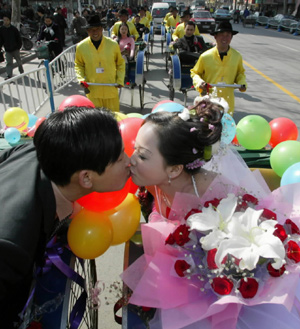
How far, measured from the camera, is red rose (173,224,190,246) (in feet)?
4.28

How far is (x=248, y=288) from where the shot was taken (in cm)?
115

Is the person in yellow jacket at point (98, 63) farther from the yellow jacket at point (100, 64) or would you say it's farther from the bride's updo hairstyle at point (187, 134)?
the bride's updo hairstyle at point (187, 134)

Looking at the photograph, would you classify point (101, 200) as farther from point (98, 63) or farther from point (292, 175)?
point (98, 63)

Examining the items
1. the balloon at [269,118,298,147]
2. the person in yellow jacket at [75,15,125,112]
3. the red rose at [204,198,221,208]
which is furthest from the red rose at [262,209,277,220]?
the person in yellow jacket at [75,15,125,112]

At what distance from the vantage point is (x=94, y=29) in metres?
4.61

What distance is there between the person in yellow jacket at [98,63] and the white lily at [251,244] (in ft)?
12.8

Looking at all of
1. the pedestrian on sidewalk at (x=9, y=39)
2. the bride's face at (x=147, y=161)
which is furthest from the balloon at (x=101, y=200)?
the pedestrian on sidewalk at (x=9, y=39)

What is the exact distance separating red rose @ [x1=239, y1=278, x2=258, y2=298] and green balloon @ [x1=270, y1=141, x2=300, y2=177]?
4.87 feet

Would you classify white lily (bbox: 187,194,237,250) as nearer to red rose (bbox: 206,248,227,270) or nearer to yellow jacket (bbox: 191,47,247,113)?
red rose (bbox: 206,248,227,270)

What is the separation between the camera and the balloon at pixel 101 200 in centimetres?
171

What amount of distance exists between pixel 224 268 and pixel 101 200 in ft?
2.60

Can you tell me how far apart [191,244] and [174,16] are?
1422 cm

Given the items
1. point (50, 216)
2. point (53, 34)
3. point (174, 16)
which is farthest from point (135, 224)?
point (174, 16)

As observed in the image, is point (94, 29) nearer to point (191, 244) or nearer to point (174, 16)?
point (191, 244)
